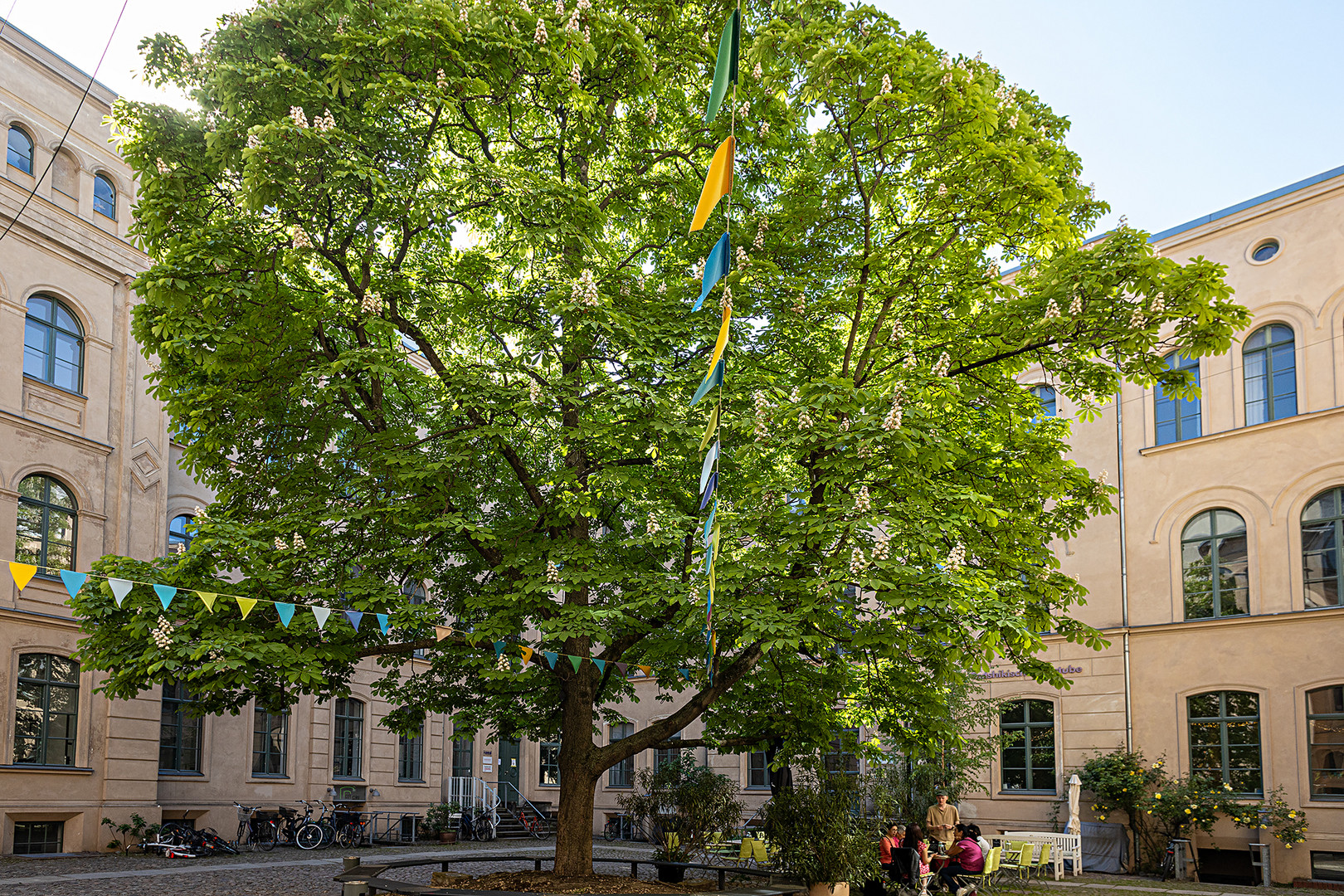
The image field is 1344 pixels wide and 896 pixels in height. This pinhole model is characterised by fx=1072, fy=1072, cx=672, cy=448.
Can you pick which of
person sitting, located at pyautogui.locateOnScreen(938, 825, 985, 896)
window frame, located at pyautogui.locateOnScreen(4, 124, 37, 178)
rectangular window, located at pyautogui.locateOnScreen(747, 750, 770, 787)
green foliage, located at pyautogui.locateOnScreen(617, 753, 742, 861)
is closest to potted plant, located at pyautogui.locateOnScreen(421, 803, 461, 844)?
rectangular window, located at pyautogui.locateOnScreen(747, 750, 770, 787)

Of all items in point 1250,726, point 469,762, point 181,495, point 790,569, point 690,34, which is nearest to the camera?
point 790,569

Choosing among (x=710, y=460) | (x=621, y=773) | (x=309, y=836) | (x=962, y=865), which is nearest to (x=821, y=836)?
(x=962, y=865)

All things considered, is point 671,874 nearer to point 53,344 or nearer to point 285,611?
point 285,611

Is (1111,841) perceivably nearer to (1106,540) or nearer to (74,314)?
(1106,540)

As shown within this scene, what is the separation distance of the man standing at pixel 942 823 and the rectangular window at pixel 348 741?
15681 millimetres

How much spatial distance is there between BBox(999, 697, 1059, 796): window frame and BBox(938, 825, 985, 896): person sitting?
30.4ft

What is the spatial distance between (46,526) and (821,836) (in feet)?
Answer: 46.8

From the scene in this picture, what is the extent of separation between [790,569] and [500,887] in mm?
5469

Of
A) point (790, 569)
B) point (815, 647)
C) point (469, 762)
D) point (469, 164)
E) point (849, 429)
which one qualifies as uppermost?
point (469, 164)

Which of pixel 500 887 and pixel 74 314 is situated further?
pixel 74 314

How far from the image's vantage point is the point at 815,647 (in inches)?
442

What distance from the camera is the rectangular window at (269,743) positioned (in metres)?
23.0

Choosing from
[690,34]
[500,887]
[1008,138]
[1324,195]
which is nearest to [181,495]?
[500,887]

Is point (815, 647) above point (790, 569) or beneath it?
beneath
